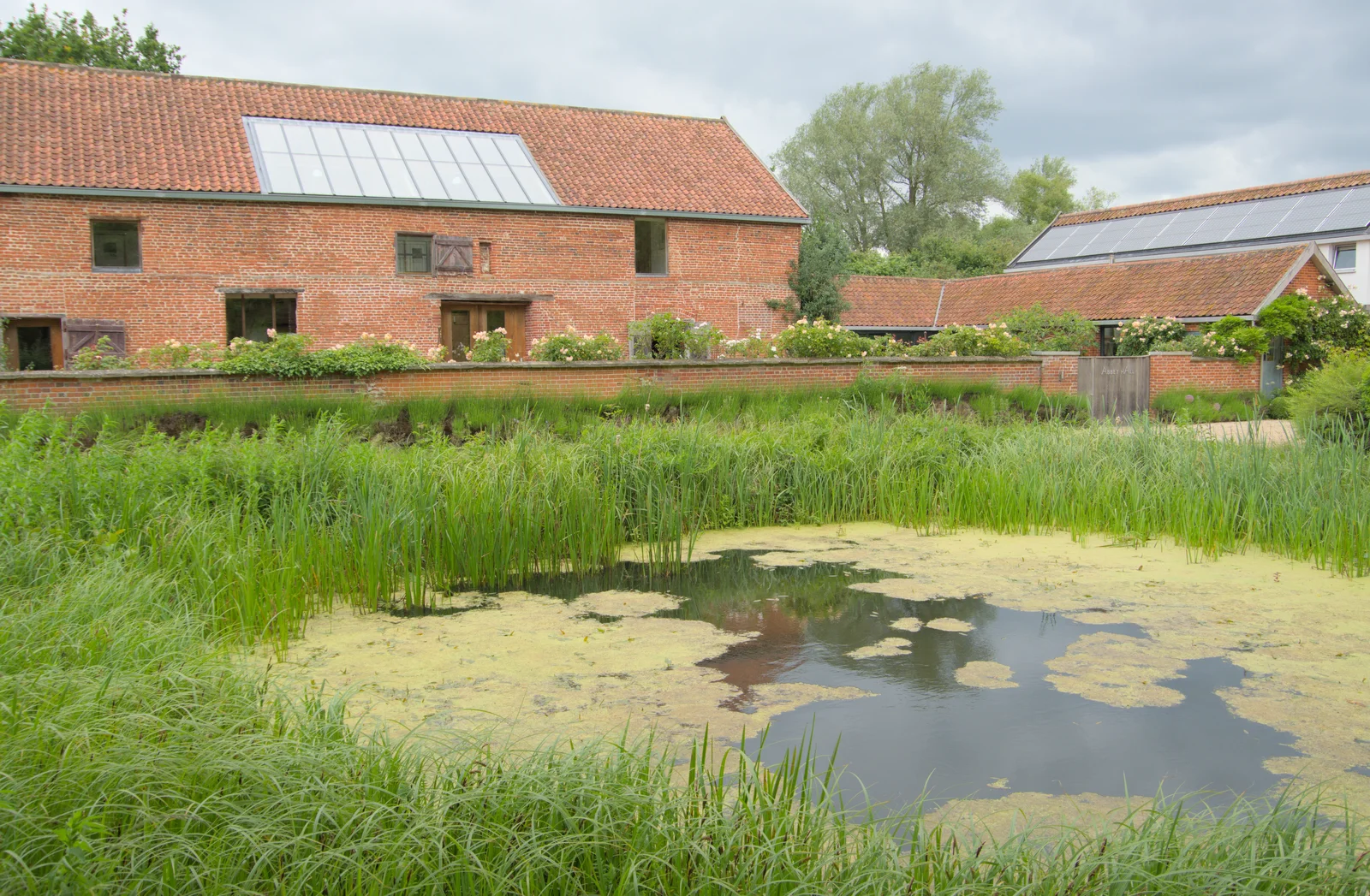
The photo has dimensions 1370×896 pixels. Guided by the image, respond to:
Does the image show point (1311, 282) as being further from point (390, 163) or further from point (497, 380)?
point (390, 163)

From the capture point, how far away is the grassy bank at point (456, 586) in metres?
2.88

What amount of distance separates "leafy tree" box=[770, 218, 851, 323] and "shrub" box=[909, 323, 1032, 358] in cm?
749

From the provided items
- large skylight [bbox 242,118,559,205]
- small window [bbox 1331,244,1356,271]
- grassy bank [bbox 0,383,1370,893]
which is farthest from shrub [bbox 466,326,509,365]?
small window [bbox 1331,244,1356,271]

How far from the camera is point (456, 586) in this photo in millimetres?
7039

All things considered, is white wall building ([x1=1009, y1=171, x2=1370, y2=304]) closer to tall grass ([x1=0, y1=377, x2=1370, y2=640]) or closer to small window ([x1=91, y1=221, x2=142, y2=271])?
tall grass ([x1=0, y1=377, x2=1370, y2=640])

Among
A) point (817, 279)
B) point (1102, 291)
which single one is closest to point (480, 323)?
point (817, 279)

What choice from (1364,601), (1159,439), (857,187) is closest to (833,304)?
(1159,439)

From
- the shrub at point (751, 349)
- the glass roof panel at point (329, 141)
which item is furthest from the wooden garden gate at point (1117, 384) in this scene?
the glass roof panel at point (329, 141)

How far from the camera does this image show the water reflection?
424 cm

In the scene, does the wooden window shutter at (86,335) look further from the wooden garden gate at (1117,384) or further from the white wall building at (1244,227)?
the white wall building at (1244,227)

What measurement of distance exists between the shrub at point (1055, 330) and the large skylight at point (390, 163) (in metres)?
11.1

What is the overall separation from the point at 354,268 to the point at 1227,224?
2475 cm

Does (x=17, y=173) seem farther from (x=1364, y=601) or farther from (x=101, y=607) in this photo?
(x=1364, y=601)

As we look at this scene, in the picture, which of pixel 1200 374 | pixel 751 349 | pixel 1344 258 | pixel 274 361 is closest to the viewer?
pixel 274 361
